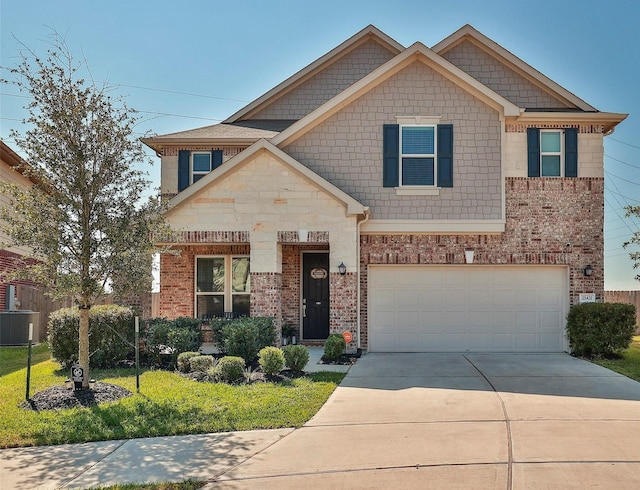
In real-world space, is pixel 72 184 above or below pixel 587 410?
above

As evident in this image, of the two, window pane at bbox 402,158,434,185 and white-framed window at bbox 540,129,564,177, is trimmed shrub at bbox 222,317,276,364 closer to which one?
window pane at bbox 402,158,434,185

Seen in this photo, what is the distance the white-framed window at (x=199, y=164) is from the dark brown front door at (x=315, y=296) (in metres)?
3.59

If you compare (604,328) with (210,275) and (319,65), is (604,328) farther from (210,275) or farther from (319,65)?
(319,65)

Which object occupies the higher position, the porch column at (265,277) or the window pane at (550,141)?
the window pane at (550,141)

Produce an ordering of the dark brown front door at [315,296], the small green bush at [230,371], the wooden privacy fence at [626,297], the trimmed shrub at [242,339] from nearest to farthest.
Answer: the small green bush at [230,371] → the trimmed shrub at [242,339] → the dark brown front door at [315,296] → the wooden privacy fence at [626,297]

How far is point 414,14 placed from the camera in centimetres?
1611

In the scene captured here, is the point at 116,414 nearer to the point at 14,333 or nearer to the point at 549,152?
the point at 14,333

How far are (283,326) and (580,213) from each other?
8131 millimetres

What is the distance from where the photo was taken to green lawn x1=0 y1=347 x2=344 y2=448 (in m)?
7.63

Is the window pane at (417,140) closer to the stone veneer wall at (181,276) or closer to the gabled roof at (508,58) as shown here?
the gabled roof at (508,58)

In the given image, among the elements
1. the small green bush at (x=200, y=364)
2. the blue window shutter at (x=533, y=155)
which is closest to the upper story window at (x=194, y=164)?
the small green bush at (x=200, y=364)

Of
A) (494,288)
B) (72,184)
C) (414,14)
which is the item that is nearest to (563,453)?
(72,184)

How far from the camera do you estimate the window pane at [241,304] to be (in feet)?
53.2

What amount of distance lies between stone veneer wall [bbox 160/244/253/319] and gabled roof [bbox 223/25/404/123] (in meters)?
4.52
